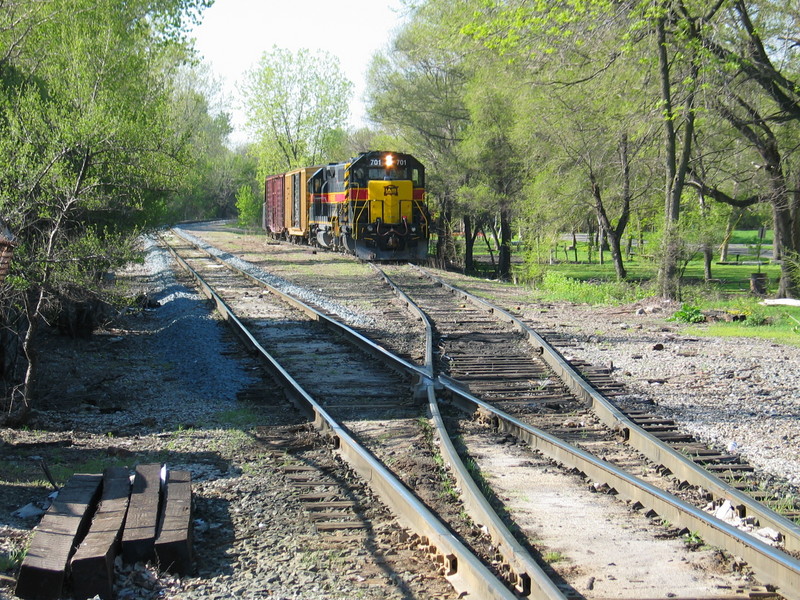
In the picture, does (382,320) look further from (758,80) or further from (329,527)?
(758,80)

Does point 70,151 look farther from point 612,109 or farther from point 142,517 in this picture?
point 612,109

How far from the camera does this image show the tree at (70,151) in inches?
352

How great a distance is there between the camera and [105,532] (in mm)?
4824

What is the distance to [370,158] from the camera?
26.6m

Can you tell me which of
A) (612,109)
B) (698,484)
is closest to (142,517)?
(698,484)

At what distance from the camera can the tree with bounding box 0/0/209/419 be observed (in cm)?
893

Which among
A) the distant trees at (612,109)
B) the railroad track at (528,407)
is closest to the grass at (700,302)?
the distant trees at (612,109)

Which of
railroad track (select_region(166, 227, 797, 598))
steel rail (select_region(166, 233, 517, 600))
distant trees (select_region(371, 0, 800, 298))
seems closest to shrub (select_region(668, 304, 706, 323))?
distant trees (select_region(371, 0, 800, 298))

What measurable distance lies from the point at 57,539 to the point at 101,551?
1.27ft

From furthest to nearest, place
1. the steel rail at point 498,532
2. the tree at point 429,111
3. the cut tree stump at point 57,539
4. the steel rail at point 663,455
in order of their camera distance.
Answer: the tree at point 429,111 < the steel rail at point 663,455 < the cut tree stump at point 57,539 < the steel rail at point 498,532

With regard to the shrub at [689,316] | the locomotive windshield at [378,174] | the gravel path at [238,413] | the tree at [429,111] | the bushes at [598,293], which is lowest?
the gravel path at [238,413]

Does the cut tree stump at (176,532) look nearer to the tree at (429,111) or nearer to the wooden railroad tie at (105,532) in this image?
the wooden railroad tie at (105,532)

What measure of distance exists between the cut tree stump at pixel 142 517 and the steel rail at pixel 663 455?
12.3 ft

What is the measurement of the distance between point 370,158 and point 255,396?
18.2 metres
